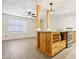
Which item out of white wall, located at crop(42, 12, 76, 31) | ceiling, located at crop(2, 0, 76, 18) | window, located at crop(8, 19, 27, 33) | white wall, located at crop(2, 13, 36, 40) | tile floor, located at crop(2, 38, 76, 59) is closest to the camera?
tile floor, located at crop(2, 38, 76, 59)

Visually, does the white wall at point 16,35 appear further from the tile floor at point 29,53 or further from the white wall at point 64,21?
the tile floor at point 29,53

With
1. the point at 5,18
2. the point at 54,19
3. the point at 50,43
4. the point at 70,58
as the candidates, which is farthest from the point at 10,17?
the point at 70,58

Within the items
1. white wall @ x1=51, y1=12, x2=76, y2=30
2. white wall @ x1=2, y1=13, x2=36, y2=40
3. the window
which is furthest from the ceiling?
white wall @ x1=51, y1=12, x2=76, y2=30

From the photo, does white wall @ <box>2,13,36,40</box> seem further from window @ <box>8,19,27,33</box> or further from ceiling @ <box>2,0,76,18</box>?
ceiling @ <box>2,0,76,18</box>

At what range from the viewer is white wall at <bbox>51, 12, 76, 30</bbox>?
10.0 meters

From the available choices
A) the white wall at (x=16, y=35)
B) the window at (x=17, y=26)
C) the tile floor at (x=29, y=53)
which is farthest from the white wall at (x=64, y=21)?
the tile floor at (x=29, y=53)

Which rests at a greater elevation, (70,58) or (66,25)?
(66,25)

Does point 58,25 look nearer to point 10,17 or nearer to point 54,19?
point 54,19

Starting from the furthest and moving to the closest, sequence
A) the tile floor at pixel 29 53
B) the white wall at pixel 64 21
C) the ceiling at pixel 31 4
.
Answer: the white wall at pixel 64 21 → the ceiling at pixel 31 4 → the tile floor at pixel 29 53

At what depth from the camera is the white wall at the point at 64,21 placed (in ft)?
33.0

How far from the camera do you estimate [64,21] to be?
1094 cm

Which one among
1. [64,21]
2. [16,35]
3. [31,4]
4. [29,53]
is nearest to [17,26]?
[16,35]

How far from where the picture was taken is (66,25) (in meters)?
10.8

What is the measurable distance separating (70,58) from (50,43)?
34.6 inches
